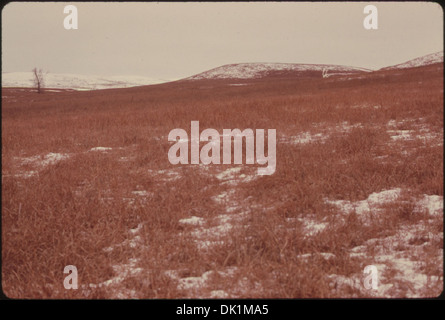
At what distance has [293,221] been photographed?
11.9 feet

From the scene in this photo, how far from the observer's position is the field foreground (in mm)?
2557

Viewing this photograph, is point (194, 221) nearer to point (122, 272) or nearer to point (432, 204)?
point (122, 272)

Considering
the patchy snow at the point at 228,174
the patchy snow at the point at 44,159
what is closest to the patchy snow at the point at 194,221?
the patchy snow at the point at 228,174

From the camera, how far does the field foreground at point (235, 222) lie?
256 cm

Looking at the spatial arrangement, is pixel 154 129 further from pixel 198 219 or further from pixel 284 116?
pixel 198 219

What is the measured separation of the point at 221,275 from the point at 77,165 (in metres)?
4.40

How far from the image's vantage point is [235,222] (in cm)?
368

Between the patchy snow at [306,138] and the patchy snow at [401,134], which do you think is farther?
the patchy snow at [306,138]

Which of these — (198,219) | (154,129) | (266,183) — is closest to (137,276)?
(198,219)

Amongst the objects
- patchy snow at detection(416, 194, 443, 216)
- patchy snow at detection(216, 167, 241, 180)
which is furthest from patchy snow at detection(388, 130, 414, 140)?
patchy snow at detection(216, 167, 241, 180)

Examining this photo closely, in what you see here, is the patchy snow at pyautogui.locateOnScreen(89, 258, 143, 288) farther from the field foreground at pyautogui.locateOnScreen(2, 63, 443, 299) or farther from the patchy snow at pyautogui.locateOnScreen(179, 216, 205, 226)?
the patchy snow at pyautogui.locateOnScreen(179, 216, 205, 226)

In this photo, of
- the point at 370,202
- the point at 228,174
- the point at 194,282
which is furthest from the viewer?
the point at 228,174

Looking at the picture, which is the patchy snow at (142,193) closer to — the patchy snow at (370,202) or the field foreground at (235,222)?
the field foreground at (235,222)

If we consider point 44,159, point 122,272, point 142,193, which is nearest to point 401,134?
point 142,193
